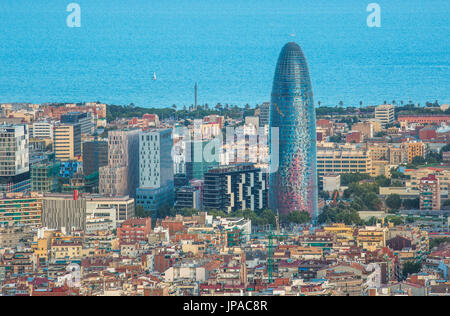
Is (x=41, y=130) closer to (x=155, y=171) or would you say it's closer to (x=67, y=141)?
(x=67, y=141)

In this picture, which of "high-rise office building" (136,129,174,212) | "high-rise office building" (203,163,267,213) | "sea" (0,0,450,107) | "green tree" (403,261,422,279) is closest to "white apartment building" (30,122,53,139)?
"sea" (0,0,450,107)

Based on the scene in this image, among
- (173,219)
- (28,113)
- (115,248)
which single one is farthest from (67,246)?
(28,113)

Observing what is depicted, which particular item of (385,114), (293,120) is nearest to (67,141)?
(293,120)

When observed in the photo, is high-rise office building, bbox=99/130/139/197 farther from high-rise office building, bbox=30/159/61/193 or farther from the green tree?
the green tree

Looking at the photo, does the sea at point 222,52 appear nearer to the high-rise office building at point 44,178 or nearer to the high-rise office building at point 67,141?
the high-rise office building at point 67,141

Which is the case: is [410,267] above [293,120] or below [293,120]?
below

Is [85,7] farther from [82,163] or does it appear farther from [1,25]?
[82,163]

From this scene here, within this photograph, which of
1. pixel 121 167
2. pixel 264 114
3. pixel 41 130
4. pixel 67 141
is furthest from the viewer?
pixel 264 114
